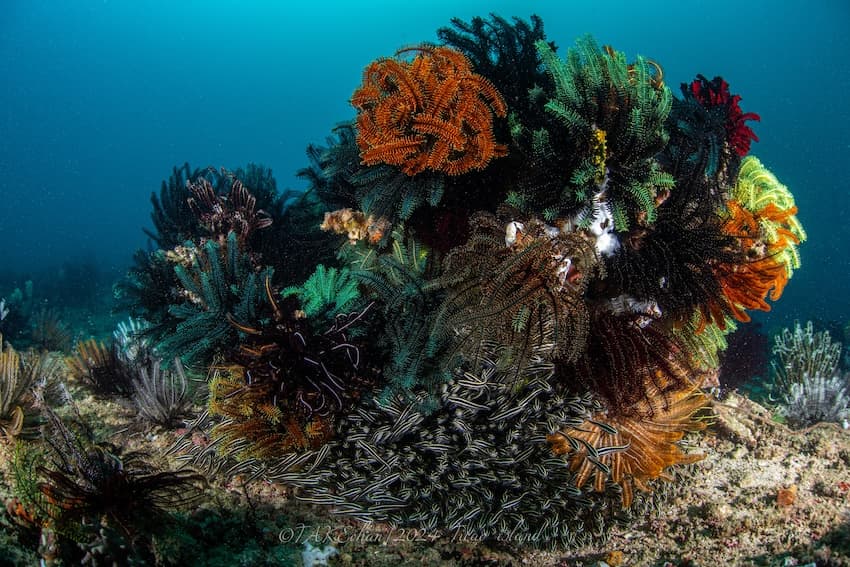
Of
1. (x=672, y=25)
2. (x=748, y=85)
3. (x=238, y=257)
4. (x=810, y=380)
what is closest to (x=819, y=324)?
(x=810, y=380)

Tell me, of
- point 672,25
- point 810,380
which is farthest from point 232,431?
point 672,25

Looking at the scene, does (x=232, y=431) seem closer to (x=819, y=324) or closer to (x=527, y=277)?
(x=527, y=277)

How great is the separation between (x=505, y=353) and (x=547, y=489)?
1568 mm

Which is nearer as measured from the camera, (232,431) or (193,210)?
(232,431)

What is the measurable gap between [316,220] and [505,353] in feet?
12.6

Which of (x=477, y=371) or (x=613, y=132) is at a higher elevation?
(x=613, y=132)

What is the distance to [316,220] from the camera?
643 centimetres

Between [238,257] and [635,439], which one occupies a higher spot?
[238,257]

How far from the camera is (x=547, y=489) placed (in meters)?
4.23

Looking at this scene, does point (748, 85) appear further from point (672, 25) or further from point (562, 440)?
point (562, 440)

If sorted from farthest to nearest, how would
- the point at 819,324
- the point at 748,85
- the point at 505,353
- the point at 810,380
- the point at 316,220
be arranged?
the point at 748,85 < the point at 819,324 < the point at 810,380 < the point at 316,220 < the point at 505,353

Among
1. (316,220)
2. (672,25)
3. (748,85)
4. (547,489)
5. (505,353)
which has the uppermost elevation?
(672,25)

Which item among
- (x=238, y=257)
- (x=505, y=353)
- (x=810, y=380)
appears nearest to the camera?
(x=505, y=353)

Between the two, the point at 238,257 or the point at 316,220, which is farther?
the point at 316,220
